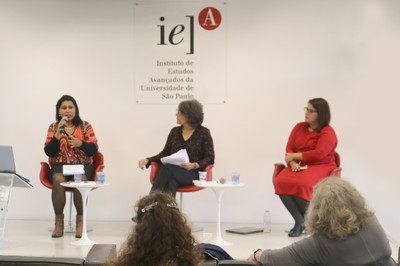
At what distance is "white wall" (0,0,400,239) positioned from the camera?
5.29 metres

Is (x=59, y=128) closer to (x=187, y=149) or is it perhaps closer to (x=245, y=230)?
(x=187, y=149)

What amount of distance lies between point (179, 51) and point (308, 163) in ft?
5.96

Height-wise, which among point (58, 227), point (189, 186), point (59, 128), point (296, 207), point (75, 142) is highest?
point (59, 128)

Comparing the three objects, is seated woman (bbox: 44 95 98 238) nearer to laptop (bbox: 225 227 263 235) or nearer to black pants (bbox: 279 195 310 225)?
laptop (bbox: 225 227 263 235)

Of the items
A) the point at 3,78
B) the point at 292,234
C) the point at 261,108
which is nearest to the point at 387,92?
the point at 261,108

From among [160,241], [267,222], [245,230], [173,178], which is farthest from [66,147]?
[160,241]

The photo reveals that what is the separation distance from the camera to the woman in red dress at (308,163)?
449 centimetres

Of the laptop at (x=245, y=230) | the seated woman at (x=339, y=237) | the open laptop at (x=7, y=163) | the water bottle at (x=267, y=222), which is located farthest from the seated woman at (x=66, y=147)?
the seated woman at (x=339, y=237)

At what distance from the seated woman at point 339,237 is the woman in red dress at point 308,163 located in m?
2.29

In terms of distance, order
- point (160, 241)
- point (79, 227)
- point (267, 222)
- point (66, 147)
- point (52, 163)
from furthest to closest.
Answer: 1. point (267, 222)
2. point (52, 163)
3. point (66, 147)
4. point (79, 227)
5. point (160, 241)

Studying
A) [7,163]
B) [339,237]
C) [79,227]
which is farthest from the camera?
[79,227]

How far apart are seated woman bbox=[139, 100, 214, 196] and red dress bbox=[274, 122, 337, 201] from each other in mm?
699

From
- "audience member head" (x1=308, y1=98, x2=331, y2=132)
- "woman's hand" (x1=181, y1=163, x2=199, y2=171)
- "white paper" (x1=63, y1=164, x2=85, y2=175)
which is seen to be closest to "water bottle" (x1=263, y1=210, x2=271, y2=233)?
"woman's hand" (x1=181, y1=163, x2=199, y2=171)

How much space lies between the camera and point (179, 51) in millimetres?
5438
